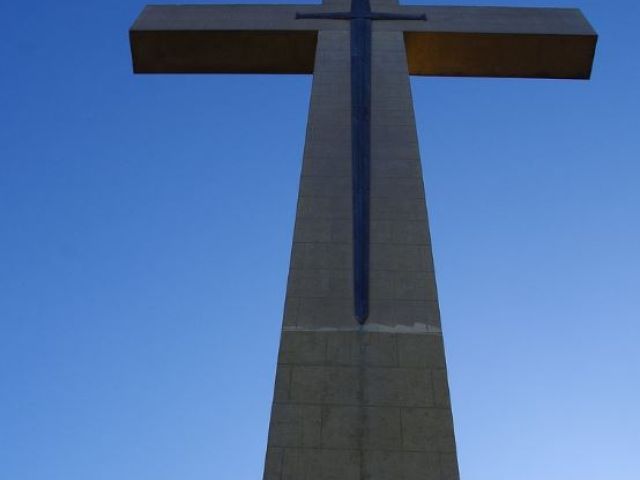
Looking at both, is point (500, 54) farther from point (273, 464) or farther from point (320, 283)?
point (273, 464)

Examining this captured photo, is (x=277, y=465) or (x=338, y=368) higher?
(x=338, y=368)

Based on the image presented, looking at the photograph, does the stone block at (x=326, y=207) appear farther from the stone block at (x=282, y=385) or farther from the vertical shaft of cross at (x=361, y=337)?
the stone block at (x=282, y=385)

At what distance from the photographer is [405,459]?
6812mm

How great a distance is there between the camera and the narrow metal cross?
821 cm

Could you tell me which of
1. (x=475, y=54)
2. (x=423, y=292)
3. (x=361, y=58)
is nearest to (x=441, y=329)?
(x=423, y=292)

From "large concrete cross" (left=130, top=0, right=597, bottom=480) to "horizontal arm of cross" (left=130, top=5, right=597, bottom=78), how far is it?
0.03 m

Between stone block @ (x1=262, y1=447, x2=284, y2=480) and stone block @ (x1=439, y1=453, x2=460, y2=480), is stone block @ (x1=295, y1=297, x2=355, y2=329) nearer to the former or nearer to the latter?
stone block @ (x1=262, y1=447, x2=284, y2=480)

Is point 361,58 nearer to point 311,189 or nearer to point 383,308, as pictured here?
point 311,189

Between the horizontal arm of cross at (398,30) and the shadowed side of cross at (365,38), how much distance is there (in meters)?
0.02

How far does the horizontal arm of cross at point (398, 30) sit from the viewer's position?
12.4 metres

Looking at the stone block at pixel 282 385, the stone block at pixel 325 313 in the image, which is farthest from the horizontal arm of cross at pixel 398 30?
the stone block at pixel 282 385

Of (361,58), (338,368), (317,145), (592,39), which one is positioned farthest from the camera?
(592,39)

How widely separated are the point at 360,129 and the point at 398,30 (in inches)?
117

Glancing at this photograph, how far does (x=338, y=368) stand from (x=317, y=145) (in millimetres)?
3515
